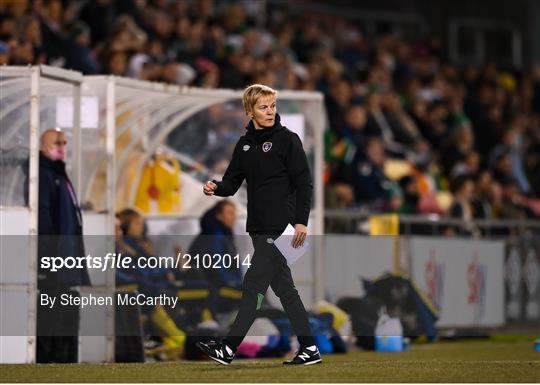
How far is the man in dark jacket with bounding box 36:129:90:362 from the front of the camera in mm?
14773

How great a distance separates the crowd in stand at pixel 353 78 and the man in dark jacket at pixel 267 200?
15.3ft

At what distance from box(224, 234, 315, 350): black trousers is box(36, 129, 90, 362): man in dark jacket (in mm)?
2704

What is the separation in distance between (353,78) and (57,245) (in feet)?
46.4

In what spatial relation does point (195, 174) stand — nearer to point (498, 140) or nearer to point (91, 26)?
point (91, 26)

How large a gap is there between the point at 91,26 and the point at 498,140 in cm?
948

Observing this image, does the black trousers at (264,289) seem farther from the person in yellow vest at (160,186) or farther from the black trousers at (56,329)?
the person in yellow vest at (160,186)

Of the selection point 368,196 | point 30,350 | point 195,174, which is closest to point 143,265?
point 30,350

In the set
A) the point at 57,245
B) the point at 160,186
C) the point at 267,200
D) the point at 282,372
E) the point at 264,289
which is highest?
the point at 160,186

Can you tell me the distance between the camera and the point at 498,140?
28984 mm

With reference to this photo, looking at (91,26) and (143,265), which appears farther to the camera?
(91,26)

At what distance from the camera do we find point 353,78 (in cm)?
2845

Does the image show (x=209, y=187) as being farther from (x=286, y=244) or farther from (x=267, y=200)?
(x=286, y=244)

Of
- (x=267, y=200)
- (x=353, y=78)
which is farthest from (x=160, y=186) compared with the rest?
(x=353, y=78)

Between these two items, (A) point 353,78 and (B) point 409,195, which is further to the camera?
(A) point 353,78
